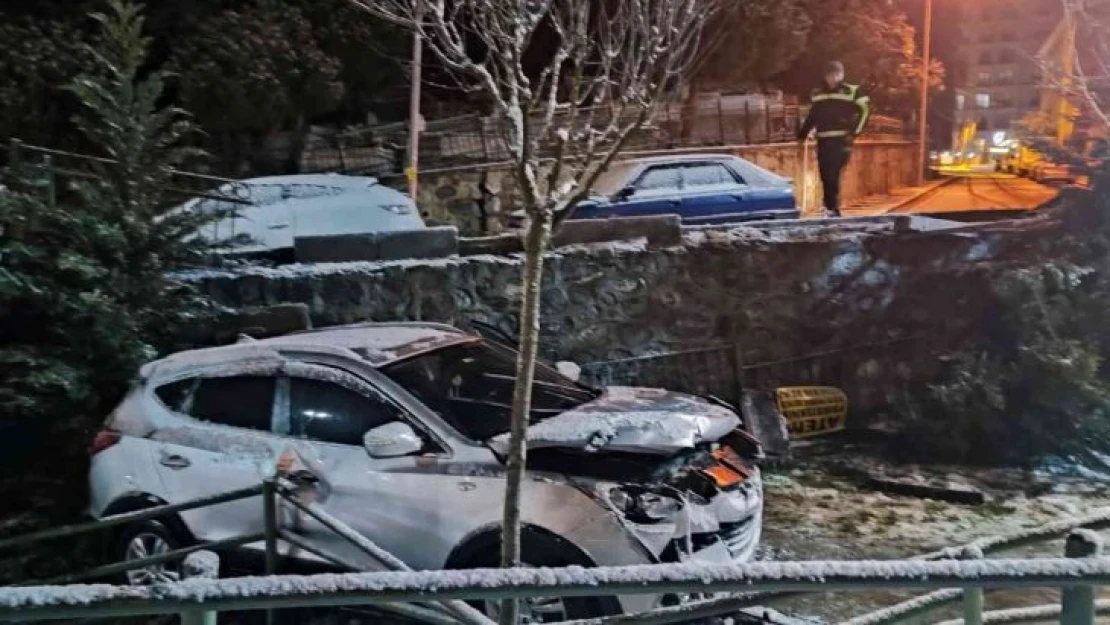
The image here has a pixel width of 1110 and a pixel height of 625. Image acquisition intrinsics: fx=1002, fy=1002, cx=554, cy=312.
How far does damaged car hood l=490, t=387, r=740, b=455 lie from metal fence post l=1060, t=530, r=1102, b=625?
3.43m

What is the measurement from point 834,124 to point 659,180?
2.25 m

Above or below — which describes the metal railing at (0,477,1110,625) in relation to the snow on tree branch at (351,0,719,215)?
below

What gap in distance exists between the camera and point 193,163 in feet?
44.9

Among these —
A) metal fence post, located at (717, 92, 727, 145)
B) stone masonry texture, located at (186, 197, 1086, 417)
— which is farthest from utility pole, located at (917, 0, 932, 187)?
stone masonry texture, located at (186, 197, 1086, 417)

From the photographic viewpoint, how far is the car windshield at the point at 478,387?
5.75 metres

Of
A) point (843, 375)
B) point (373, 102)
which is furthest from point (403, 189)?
point (843, 375)

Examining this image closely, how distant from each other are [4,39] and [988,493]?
13.5 meters

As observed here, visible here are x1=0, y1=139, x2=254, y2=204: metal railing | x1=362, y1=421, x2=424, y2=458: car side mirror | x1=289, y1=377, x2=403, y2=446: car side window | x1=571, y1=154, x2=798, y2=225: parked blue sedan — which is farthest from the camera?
x1=571, y1=154, x2=798, y2=225: parked blue sedan

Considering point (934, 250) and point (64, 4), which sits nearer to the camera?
point (934, 250)

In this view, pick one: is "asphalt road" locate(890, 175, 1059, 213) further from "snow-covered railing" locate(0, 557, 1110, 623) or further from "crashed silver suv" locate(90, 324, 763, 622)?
"snow-covered railing" locate(0, 557, 1110, 623)

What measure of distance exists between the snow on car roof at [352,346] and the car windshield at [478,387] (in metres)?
0.08

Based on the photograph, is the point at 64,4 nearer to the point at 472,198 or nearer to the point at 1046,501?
the point at 472,198

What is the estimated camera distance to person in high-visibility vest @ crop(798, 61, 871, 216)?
1228 centimetres

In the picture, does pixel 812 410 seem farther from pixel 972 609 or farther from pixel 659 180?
pixel 972 609
